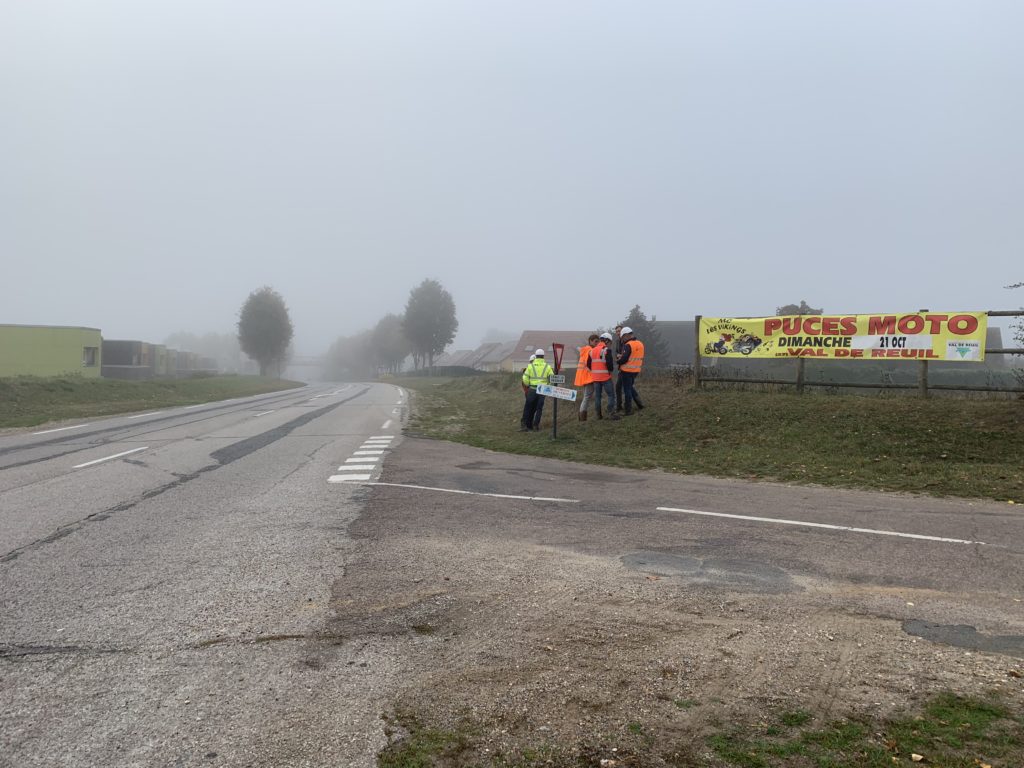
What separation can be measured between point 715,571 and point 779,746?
2546 mm

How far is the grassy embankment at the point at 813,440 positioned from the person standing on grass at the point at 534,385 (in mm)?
307

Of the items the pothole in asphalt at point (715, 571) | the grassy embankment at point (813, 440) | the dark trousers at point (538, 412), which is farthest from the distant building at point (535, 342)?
the pothole in asphalt at point (715, 571)

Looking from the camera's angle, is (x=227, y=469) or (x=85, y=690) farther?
(x=227, y=469)

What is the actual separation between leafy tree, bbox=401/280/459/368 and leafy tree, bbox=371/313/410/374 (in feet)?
103

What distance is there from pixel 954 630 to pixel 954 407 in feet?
33.2

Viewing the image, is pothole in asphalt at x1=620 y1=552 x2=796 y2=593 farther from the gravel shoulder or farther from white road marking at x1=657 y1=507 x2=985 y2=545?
white road marking at x1=657 y1=507 x2=985 y2=545

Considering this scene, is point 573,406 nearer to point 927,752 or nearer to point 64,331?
point 927,752

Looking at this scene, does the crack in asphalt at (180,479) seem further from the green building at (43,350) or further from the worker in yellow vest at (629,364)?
the green building at (43,350)

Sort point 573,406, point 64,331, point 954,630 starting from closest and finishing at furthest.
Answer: point 954,630, point 573,406, point 64,331

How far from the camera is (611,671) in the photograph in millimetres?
3676

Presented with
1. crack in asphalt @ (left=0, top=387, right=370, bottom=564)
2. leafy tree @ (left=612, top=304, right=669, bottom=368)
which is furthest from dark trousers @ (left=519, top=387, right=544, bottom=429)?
leafy tree @ (left=612, top=304, right=669, bottom=368)

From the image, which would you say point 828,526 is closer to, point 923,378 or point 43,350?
point 923,378

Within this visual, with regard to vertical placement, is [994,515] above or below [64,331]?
below

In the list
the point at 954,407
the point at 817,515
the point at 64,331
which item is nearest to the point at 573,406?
the point at 954,407
